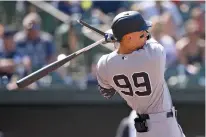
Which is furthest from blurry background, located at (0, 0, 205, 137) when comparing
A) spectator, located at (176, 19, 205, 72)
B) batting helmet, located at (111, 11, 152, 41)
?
batting helmet, located at (111, 11, 152, 41)

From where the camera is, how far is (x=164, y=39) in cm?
712

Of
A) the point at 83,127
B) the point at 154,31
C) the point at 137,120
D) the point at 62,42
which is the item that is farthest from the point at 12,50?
the point at 137,120

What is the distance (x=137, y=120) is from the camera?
396 centimetres

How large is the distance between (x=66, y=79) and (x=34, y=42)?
58cm

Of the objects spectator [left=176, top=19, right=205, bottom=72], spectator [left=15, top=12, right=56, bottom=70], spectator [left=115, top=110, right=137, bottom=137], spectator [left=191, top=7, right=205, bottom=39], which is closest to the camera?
spectator [left=115, top=110, right=137, bottom=137]

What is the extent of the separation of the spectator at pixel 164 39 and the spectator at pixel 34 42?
3.98ft

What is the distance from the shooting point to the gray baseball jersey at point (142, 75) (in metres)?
3.83

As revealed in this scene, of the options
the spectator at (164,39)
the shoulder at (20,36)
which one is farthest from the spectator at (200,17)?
the shoulder at (20,36)

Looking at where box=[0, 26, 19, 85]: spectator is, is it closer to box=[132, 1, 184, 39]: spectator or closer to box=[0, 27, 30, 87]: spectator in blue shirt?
box=[0, 27, 30, 87]: spectator in blue shirt

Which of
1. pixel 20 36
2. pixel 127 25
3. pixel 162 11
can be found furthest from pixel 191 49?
pixel 127 25

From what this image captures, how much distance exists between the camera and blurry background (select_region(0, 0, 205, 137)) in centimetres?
684

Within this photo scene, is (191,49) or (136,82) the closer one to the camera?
(136,82)

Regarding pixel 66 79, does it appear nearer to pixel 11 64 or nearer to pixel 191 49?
pixel 11 64

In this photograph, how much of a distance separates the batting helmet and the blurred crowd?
10.2ft
